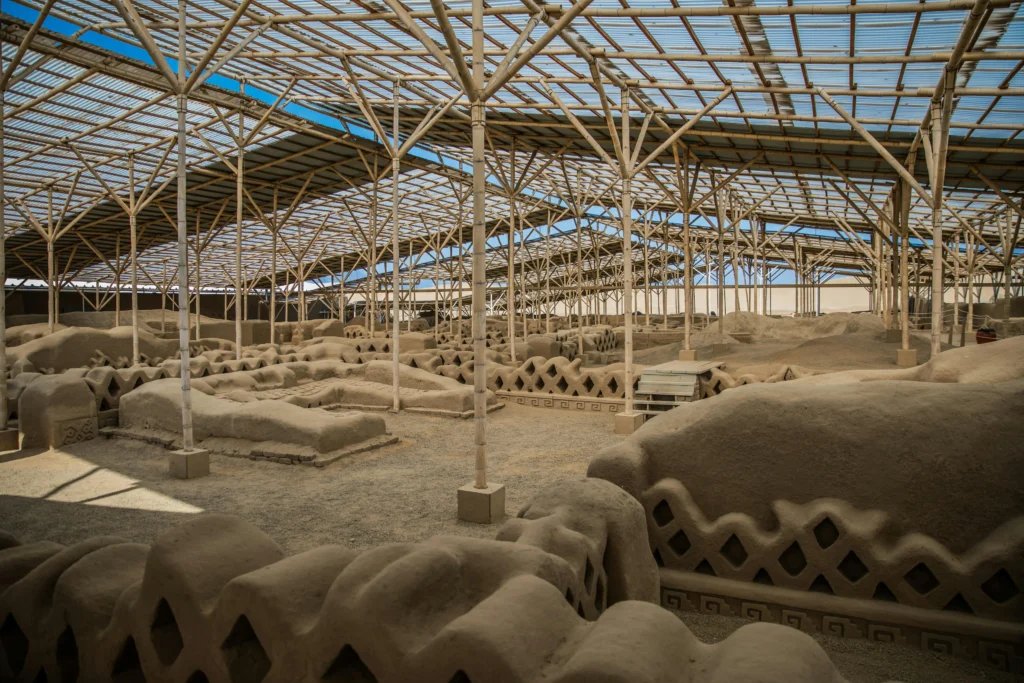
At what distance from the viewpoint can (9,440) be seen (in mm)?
12148

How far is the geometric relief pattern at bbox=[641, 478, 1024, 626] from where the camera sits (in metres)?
4.95

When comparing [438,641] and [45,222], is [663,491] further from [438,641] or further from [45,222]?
[45,222]

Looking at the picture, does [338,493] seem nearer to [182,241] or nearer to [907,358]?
[182,241]

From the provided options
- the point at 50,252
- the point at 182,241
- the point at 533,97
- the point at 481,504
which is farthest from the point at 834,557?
the point at 50,252

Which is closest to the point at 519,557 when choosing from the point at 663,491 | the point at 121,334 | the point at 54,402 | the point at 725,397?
the point at 663,491

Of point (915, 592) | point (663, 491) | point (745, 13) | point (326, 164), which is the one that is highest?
point (326, 164)

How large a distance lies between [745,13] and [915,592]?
26.8 ft

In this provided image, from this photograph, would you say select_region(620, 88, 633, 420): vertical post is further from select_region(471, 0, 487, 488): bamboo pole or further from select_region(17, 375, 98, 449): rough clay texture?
select_region(17, 375, 98, 449): rough clay texture

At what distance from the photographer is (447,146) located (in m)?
26.0

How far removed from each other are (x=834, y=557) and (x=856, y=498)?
52 centimetres

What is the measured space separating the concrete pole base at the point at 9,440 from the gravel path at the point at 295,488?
66 centimetres

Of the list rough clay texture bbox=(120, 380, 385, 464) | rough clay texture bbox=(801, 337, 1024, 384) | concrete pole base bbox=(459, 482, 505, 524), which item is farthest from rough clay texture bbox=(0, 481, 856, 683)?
rough clay texture bbox=(120, 380, 385, 464)

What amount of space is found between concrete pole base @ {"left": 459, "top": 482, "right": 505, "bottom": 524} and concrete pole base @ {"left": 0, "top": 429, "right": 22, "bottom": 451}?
9.18 metres

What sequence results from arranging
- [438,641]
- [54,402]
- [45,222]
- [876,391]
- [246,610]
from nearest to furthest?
[438,641]
[246,610]
[876,391]
[54,402]
[45,222]
